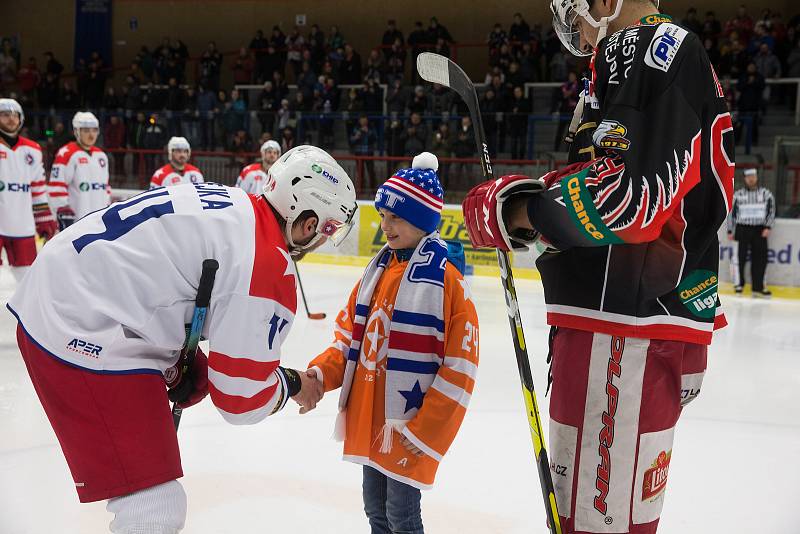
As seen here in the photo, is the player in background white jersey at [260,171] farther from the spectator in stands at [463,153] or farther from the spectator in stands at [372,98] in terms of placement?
the spectator in stands at [372,98]

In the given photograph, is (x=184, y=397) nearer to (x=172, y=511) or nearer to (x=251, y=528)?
(x=172, y=511)

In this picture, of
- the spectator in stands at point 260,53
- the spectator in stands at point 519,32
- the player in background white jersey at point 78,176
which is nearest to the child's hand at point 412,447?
the player in background white jersey at point 78,176

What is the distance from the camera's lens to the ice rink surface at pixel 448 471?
293 cm

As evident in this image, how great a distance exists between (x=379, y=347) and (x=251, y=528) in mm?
1056

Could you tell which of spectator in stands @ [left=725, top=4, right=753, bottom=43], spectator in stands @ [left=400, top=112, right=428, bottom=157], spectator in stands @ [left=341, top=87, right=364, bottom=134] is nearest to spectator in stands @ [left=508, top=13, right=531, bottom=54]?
spectator in stands @ [left=341, top=87, right=364, bottom=134]

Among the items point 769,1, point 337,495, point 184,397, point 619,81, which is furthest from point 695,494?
point 769,1

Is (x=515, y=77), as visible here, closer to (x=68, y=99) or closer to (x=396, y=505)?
(x=68, y=99)

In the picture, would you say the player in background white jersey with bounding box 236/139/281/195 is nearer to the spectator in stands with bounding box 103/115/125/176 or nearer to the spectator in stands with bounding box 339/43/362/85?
the spectator in stands with bounding box 103/115/125/176

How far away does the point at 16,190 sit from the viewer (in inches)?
258

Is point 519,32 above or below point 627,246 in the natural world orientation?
above

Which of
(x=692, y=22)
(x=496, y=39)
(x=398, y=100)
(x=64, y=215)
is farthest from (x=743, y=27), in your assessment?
(x=64, y=215)

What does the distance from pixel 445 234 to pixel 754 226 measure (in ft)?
11.8

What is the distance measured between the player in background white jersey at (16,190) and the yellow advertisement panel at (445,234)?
4554 mm

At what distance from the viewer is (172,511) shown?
178 cm
